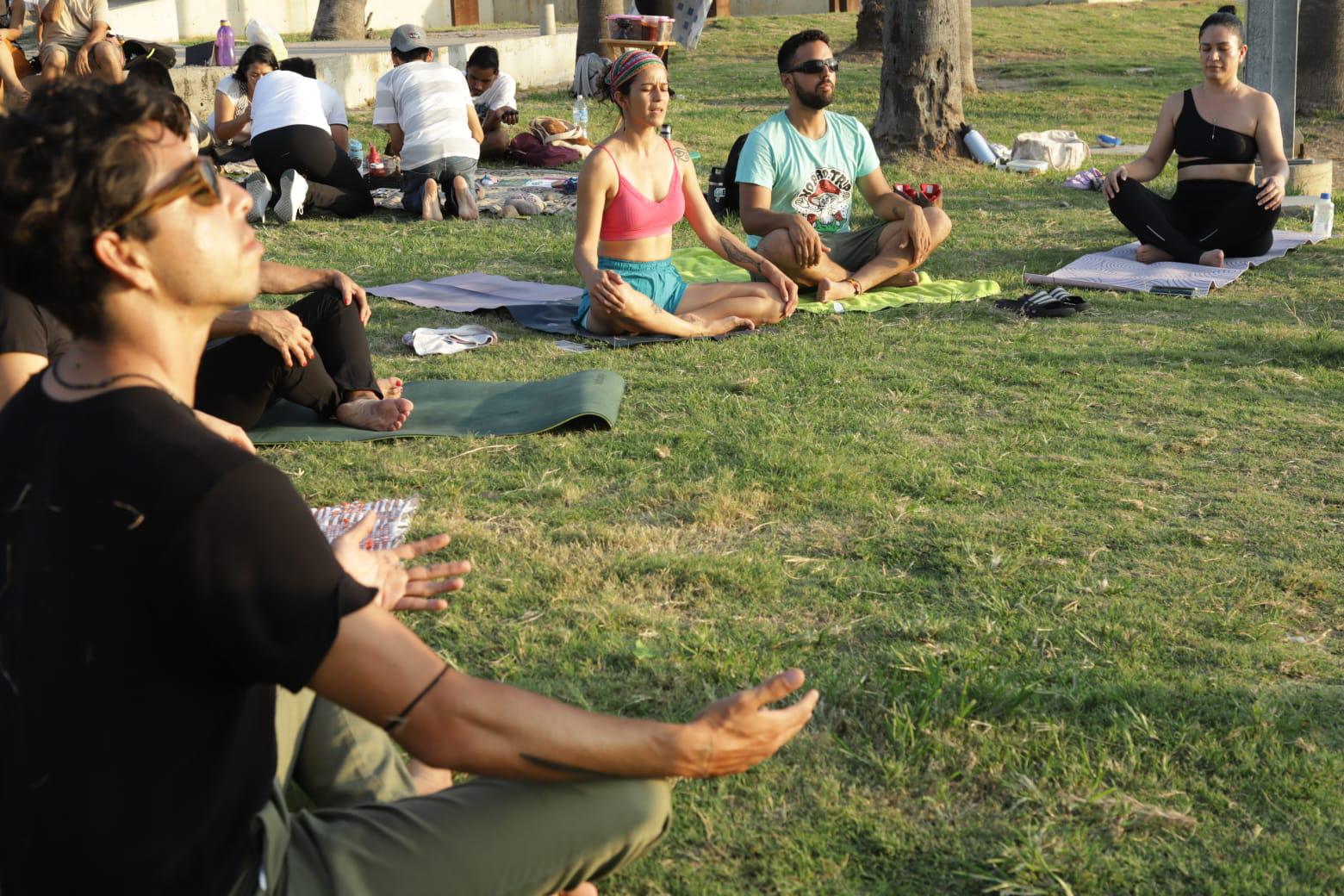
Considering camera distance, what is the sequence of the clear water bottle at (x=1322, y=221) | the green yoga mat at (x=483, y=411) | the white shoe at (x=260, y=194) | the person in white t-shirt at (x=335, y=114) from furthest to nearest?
the person in white t-shirt at (x=335, y=114)
the white shoe at (x=260, y=194)
the clear water bottle at (x=1322, y=221)
the green yoga mat at (x=483, y=411)

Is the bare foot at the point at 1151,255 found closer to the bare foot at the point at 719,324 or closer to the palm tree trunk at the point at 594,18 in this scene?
the bare foot at the point at 719,324

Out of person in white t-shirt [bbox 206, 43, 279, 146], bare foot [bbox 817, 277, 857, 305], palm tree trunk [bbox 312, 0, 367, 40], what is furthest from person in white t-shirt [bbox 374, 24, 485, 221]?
palm tree trunk [bbox 312, 0, 367, 40]

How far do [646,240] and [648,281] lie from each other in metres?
0.21

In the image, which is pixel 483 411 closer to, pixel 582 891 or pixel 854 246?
pixel 854 246

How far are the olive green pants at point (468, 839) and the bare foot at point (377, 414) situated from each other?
10.6 ft

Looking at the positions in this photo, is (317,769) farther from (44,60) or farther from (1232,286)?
(44,60)

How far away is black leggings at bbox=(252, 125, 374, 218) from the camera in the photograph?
9.73 m

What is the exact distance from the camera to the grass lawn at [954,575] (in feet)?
9.25

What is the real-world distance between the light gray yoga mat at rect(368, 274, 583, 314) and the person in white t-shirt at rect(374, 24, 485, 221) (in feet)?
7.21

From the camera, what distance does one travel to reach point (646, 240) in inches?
273

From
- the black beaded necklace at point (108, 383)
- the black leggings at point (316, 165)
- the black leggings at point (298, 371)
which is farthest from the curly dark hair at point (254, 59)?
the black beaded necklace at point (108, 383)

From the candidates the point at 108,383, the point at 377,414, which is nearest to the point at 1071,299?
the point at 377,414

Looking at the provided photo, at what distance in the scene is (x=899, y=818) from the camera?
285 cm

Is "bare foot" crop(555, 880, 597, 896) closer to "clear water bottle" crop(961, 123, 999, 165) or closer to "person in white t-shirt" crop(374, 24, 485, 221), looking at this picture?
"person in white t-shirt" crop(374, 24, 485, 221)
